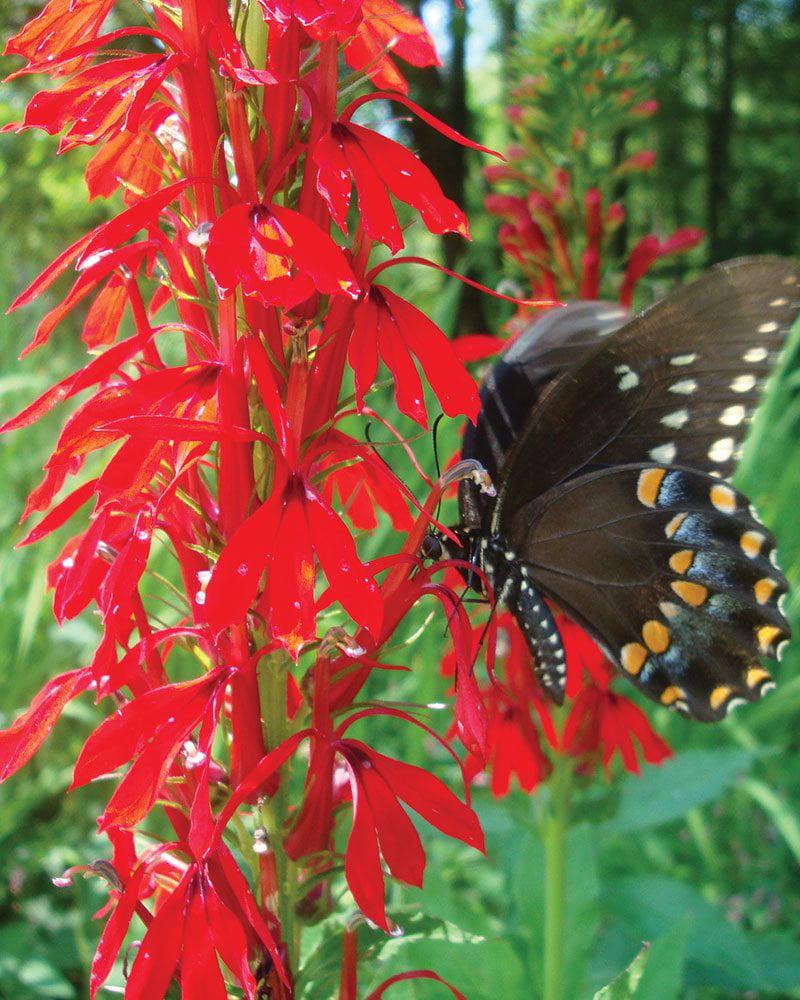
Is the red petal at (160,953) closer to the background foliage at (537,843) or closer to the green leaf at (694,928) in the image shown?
the background foliage at (537,843)

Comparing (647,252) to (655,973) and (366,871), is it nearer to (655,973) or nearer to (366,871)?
(655,973)

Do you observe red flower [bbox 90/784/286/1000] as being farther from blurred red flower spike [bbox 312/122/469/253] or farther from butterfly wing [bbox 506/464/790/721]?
butterfly wing [bbox 506/464/790/721]

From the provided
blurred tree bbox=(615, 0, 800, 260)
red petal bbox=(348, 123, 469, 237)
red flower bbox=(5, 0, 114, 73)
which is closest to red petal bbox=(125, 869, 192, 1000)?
red petal bbox=(348, 123, 469, 237)

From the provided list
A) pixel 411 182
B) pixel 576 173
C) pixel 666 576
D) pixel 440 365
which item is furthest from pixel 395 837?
pixel 576 173

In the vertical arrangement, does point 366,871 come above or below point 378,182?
below

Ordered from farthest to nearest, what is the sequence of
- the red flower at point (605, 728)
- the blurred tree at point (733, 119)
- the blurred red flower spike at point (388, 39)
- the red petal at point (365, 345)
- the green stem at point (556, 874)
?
the blurred tree at point (733, 119) < the red flower at point (605, 728) < the green stem at point (556, 874) < the blurred red flower spike at point (388, 39) < the red petal at point (365, 345)

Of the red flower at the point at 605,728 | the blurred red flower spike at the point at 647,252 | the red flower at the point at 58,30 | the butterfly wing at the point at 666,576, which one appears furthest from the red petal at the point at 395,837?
the blurred red flower spike at the point at 647,252

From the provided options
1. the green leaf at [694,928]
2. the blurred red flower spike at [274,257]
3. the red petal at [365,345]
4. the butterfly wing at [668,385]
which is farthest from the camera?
the green leaf at [694,928]
